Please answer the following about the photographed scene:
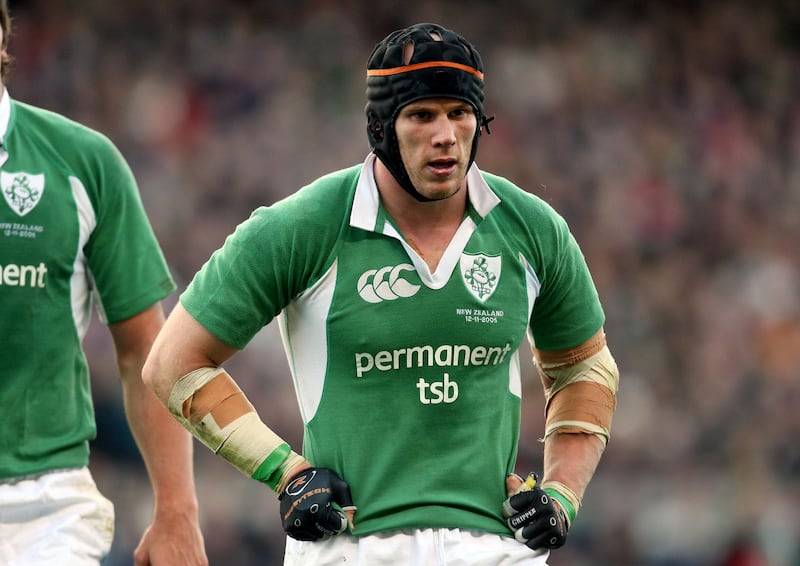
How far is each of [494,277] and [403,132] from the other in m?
0.48

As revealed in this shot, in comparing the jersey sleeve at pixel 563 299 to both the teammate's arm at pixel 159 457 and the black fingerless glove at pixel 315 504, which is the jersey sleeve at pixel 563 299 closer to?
the black fingerless glove at pixel 315 504

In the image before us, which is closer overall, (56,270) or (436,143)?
(436,143)

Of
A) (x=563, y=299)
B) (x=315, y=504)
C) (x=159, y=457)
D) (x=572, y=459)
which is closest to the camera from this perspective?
(x=315, y=504)

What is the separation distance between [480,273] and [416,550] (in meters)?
0.79

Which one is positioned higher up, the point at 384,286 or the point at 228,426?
the point at 384,286

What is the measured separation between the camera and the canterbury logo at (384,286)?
4102 mm

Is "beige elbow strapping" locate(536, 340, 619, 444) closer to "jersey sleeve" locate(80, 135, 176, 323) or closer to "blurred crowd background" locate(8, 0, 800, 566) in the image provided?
"jersey sleeve" locate(80, 135, 176, 323)

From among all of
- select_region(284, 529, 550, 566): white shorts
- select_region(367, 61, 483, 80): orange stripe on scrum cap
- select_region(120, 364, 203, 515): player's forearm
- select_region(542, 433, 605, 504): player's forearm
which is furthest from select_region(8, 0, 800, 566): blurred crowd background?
select_region(367, 61, 483, 80): orange stripe on scrum cap

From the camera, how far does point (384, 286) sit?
4.11 meters

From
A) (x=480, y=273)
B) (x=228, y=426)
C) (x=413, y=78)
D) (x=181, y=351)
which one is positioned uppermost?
(x=413, y=78)

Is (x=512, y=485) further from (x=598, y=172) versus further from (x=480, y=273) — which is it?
(x=598, y=172)

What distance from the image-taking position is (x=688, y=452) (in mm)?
12031

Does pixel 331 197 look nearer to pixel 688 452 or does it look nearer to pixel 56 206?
pixel 56 206

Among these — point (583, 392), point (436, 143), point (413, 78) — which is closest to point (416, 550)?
point (583, 392)
